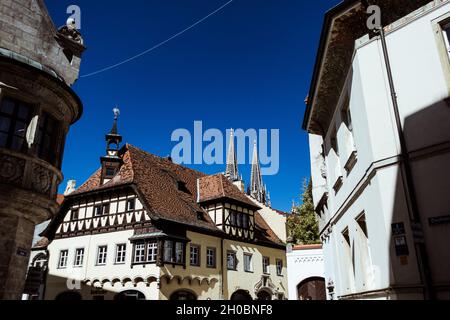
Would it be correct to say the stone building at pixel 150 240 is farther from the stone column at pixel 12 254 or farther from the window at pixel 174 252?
the stone column at pixel 12 254

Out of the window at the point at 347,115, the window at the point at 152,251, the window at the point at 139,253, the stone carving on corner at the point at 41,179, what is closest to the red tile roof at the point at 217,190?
the window at the point at 152,251

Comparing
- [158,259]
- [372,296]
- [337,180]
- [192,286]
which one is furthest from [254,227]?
[372,296]

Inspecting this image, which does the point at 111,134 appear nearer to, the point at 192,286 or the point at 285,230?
the point at 192,286

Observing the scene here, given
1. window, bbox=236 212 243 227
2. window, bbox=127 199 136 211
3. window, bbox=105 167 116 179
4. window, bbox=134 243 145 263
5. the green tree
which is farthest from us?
the green tree

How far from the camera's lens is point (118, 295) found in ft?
72.7

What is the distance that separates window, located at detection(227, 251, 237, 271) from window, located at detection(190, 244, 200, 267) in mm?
3169

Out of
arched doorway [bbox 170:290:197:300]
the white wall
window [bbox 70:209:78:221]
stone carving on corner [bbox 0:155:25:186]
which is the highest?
window [bbox 70:209:78:221]

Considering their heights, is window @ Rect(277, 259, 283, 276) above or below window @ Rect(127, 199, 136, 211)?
below

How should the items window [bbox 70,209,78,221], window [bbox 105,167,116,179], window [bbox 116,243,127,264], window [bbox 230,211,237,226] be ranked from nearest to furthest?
window [bbox 116,243,127,264], window [bbox 70,209,78,221], window [bbox 105,167,116,179], window [bbox 230,211,237,226]

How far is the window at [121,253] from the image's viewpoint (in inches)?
906

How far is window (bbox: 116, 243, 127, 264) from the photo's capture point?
75.5 ft

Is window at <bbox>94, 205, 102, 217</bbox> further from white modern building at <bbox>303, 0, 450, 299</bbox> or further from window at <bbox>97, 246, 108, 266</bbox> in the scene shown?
white modern building at <bbox>303, 0, 450, 299</bbox>

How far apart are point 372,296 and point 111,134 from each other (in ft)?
79.2

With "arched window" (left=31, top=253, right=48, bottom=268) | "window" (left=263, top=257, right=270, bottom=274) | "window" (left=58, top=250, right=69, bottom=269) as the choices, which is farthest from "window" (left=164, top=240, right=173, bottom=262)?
"window" (left=263, top=257, right=270, bottom=274)
